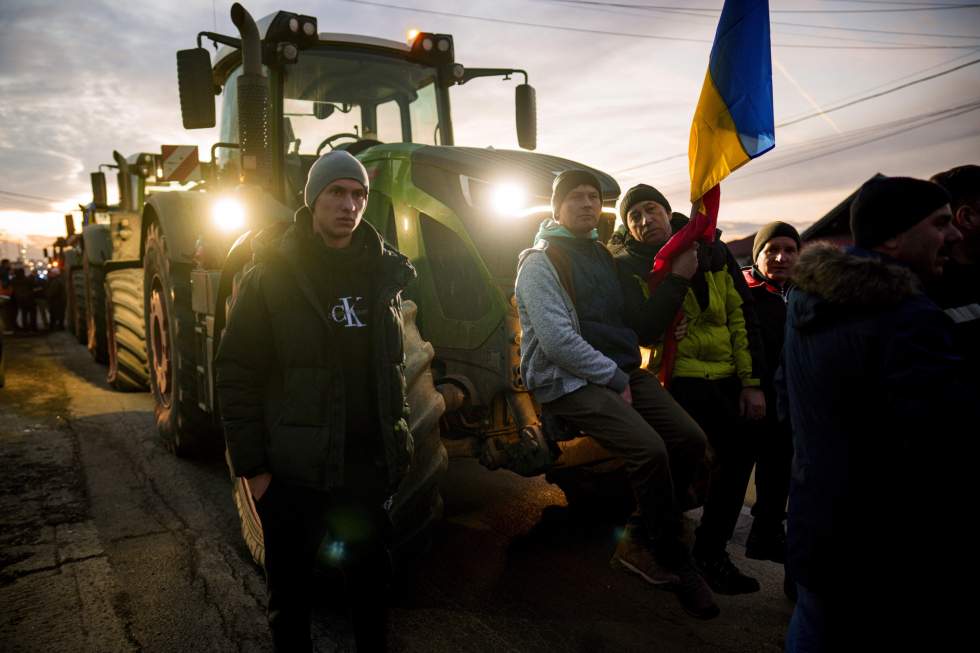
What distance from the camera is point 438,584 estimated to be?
3.36 m

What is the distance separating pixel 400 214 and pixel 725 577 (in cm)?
261

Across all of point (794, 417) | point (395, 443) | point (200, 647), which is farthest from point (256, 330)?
point (794, 417)

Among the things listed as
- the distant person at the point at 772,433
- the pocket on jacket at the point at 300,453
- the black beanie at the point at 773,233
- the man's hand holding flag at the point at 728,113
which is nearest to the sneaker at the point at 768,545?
the distant person at the point at 772,433

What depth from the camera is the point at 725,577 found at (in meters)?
3.37

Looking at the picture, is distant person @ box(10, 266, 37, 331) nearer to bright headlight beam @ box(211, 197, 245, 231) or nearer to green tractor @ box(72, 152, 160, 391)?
green tractor @ box(72, 152, 160, 391)

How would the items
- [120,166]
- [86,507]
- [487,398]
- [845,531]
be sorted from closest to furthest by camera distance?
1. [845,531]
2. [487,398]
3. [86,507]
4. [120,166]

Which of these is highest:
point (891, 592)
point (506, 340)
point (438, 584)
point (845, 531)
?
point (506, 340)

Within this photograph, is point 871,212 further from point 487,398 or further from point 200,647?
point 200,647

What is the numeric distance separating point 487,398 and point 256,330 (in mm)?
1637

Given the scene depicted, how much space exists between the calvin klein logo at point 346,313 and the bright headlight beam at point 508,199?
5.78ft

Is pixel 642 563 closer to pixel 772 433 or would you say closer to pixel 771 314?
pixel 772 433

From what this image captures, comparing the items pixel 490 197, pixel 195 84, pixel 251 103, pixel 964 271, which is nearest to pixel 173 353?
pixel 195 84

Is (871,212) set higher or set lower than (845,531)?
higher

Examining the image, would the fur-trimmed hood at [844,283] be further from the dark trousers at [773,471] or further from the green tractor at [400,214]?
the dark trousers at [773,471]
